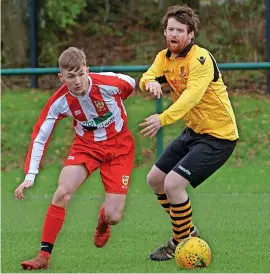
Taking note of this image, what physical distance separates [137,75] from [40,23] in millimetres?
3191

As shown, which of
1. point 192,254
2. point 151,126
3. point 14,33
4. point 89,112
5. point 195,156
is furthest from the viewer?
point 14,33

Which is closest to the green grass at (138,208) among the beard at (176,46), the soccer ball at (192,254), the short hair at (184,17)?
the soccer ball at (192,254)

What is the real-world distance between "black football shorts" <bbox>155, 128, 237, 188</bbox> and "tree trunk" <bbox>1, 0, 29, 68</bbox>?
860 centimetres

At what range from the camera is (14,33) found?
16.0 metres

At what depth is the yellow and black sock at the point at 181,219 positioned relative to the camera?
731cm

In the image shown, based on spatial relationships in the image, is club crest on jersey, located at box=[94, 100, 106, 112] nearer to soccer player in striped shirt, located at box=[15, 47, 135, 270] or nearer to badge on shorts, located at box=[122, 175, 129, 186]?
soccer player in striped shirt, located at box=[15, 47, 135, 270]

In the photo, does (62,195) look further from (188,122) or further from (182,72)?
(182,72)

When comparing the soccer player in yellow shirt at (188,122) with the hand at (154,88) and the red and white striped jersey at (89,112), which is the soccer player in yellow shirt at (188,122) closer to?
the hand at (154,88)

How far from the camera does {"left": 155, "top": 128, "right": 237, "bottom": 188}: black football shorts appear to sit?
23.9ft

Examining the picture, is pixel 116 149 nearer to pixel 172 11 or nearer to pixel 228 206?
pixel 172 11

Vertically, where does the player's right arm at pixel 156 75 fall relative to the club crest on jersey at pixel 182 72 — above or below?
below

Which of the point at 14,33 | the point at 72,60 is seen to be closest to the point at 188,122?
the point at 72,60

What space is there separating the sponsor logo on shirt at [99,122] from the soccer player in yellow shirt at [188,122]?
14.1 inches

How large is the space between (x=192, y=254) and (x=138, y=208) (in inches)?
131
